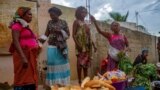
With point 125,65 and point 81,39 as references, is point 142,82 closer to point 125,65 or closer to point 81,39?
point 125,65

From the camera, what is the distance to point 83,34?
8.09 metres

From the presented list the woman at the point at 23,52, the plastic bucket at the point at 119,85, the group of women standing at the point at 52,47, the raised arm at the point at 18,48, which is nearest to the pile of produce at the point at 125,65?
the plastic bucket at the point at 119,85

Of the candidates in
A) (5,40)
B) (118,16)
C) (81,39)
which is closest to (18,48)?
(81,39)

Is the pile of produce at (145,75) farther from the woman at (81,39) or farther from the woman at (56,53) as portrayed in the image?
the woman at (81,39)

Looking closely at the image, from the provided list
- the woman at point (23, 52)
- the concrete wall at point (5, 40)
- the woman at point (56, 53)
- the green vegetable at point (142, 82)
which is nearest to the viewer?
the woman at point (23, 52)

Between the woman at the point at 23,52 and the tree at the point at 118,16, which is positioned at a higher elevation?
the tree at the point at 118,16

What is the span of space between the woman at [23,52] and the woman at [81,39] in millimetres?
1949

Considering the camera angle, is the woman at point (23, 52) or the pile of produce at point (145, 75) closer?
the woman at point (23, 52)

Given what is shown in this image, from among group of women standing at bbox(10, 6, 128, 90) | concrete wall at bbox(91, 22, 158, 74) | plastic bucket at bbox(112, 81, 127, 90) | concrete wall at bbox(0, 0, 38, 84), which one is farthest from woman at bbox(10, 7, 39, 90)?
concrete wall at bbox(91, 22, 158, 74)

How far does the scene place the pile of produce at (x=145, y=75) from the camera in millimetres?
6645

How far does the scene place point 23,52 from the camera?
598cm

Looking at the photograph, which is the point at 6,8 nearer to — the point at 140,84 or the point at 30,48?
the point at 30,48

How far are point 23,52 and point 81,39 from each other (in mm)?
2298

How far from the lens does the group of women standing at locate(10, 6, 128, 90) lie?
5977 millimetres
